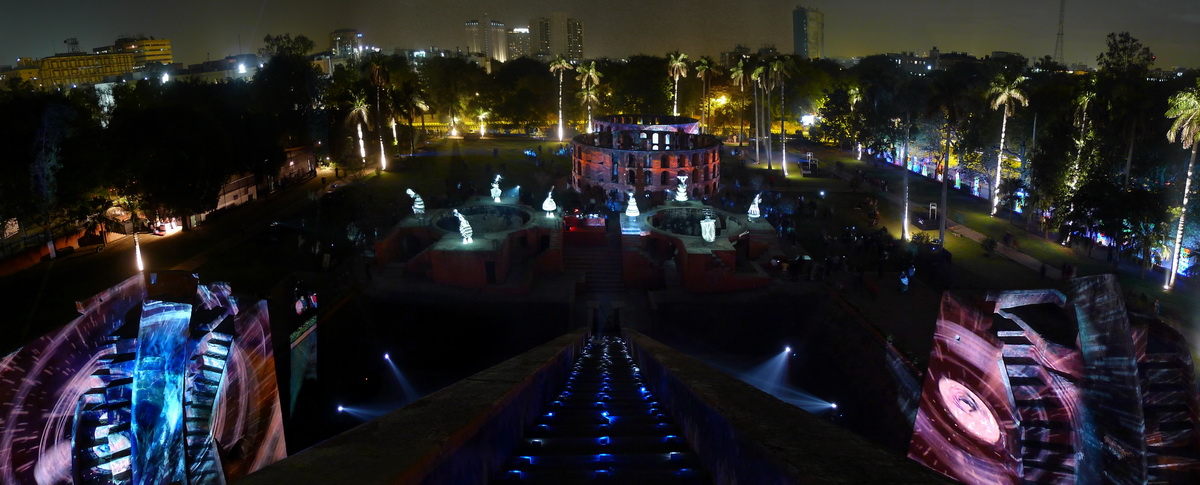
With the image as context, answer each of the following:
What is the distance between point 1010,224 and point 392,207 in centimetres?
3549

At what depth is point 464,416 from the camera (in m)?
5.50

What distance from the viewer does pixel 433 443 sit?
4.85 meters

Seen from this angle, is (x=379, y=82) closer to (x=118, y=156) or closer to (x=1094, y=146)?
(x=118, y=156)

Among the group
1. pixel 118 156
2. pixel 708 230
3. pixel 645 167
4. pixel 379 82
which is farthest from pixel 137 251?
pixel 645 167

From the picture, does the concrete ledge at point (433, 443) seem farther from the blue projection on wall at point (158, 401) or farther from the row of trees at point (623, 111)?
the row of trees at point (623, 111)

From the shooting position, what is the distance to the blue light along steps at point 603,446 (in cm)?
567

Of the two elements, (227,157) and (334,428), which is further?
(227,157)

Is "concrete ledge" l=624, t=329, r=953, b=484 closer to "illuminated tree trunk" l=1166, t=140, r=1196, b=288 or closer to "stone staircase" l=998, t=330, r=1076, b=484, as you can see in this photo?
"stone staircase" l=998, t=330, r=1076, b=484

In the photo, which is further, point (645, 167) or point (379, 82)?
point (379, 82)

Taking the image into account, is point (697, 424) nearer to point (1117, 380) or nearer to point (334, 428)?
point (1117, 380)

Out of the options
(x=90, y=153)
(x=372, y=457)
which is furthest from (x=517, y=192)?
(x=372, y=457)

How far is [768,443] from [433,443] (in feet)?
7.74

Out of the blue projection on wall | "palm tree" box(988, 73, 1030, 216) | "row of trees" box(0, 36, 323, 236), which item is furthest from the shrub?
"row of trees" box(0, 36, 323, 236)

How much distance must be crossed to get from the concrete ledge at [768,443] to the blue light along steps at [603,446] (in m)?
0.26
